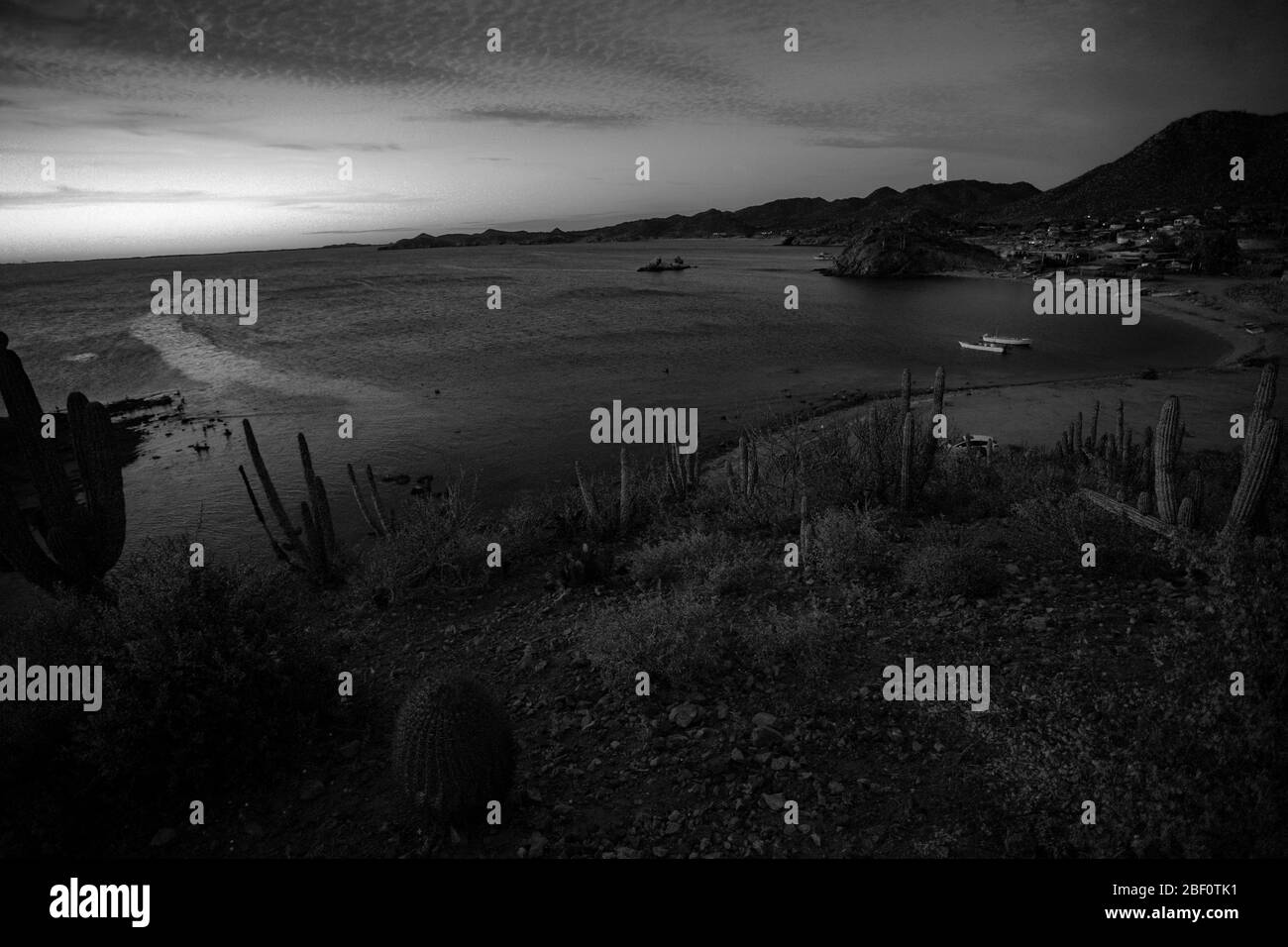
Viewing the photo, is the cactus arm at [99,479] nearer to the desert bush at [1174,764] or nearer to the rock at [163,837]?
the rock at [163,837]

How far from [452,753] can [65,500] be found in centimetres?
677

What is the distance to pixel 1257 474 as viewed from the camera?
7.66 metres

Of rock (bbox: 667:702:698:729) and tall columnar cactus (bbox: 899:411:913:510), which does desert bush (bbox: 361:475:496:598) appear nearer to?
rock (bbox: 667:702:698:729)

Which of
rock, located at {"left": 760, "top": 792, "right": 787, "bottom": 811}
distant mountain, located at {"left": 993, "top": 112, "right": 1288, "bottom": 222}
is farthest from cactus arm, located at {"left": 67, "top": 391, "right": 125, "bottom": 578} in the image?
distant mountain, located at {"left": 993, "top": 112, "right": 1288, "bottom": 222}

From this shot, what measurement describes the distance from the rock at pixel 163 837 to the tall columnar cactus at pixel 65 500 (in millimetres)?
4460

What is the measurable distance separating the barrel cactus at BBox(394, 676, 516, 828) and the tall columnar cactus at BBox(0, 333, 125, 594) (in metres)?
5.86

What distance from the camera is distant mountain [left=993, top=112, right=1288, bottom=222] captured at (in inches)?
3228

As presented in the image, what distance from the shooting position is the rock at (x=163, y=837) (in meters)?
5.46

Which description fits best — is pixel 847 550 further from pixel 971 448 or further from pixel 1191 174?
pixel 1191 174

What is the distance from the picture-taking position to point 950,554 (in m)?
8.68
